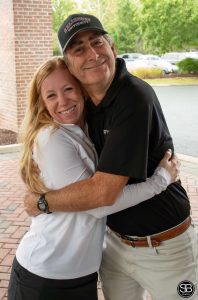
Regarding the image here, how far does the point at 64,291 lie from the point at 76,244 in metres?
0.22

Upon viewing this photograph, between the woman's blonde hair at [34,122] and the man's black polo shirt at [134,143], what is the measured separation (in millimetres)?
237

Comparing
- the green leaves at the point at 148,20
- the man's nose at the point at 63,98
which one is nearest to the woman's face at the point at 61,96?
the man's nose at the point at 63,98

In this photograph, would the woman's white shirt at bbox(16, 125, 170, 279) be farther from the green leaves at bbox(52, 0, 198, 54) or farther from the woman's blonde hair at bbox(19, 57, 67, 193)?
the green leaves at bbox(52, 0, 198, 54)

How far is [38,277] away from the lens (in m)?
1.81

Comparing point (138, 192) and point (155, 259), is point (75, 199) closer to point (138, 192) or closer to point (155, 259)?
point (138, 192)

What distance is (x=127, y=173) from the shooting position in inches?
66.1

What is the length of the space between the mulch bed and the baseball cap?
739 centimetres

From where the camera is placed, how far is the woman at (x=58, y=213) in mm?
1773

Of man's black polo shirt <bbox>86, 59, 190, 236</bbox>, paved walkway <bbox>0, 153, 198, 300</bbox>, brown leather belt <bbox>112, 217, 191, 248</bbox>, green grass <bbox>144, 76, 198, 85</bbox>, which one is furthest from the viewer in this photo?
green grass <bbox>144, 76, 198, 85</bbox>

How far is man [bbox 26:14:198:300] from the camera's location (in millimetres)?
1677

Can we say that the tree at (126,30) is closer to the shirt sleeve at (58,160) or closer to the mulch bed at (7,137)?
the mulch bed at (7,137)

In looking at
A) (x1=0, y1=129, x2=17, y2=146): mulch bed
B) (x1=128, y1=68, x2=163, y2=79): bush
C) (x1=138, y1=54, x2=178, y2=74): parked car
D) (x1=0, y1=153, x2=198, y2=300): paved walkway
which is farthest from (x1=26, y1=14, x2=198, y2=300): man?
(x1=138, y1=54, x2=178, y2=74): parked car

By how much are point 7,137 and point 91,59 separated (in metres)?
7.97

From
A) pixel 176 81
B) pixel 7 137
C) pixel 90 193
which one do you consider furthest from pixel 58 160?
pixel 176 81
